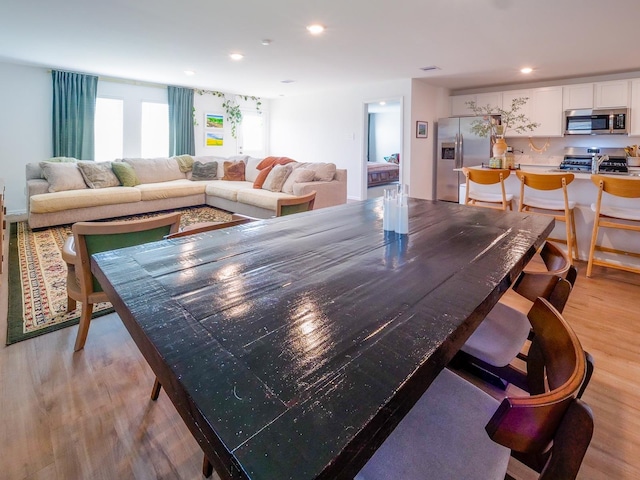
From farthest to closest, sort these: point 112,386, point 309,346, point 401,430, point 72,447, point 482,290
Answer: point 112,386 → point 72,447 → point 482,290 → point 401,430 → point 309,346

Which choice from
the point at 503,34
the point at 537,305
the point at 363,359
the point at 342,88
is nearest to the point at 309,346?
the point at 363,359

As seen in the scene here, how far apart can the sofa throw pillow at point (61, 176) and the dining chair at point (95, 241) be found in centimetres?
337

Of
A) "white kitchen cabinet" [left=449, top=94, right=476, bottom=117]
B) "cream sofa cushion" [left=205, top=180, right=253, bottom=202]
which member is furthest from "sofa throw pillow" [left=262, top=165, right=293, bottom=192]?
"white kitchen cabinet" [left=449, top=94, right=476, bottom=117]

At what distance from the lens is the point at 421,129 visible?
6.72 m

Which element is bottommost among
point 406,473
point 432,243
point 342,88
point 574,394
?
point 406,473

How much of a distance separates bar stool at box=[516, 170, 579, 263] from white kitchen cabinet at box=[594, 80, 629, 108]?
3.42m

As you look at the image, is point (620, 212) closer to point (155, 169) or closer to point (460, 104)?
point (460, 104)

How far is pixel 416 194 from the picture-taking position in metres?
6.83

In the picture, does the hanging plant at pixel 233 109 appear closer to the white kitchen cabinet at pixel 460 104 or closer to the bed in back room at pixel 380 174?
the bed in back room at pixel 380 174

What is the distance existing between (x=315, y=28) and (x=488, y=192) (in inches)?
98.7

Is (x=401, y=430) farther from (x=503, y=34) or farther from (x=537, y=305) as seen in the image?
(x=503, y=34)

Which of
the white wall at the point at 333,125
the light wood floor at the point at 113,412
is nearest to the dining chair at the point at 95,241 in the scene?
the light wood floor at the point at 113,412

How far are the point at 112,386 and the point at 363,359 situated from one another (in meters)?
1.65

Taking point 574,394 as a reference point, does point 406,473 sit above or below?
below
